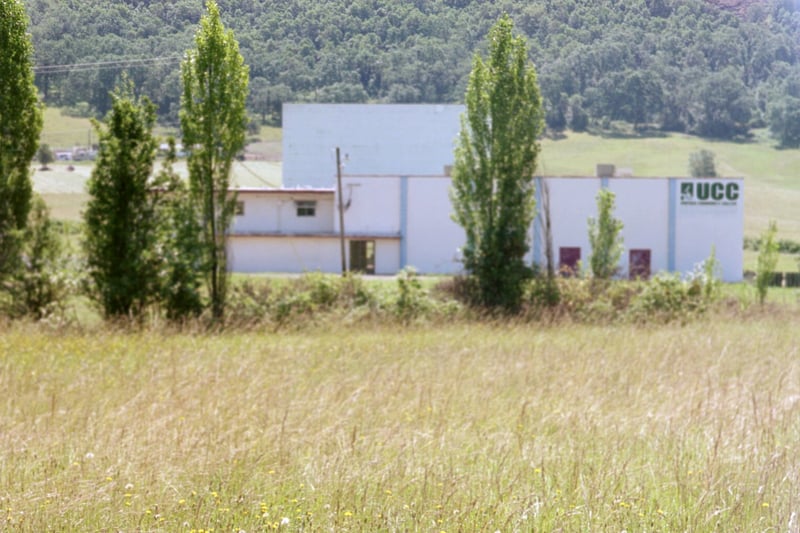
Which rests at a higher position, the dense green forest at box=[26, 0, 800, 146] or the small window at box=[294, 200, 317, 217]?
the dense green forest at box=[26, 0, 800, 146]

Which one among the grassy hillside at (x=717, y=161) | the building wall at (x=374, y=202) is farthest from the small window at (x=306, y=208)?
the grassy hillside at (x=717, y=161)

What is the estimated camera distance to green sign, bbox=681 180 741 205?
184 feet

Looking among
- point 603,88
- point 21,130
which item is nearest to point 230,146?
point 21,130

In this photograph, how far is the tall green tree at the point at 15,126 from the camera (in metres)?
17.2

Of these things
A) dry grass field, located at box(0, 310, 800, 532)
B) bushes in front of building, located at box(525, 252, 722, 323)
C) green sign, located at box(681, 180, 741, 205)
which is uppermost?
green sign, located at box(681, 180, 741, 205)

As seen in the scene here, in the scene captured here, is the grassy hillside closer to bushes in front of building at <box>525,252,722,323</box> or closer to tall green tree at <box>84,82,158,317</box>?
bushes in front of building at <box>525,252,722,323</box>

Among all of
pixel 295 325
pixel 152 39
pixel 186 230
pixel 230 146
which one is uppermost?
pixel 152 39

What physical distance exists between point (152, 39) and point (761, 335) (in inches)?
540

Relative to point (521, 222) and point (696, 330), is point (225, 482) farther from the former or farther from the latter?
point (521, 222)

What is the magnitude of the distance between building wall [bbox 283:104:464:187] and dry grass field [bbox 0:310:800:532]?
5155 centimetres

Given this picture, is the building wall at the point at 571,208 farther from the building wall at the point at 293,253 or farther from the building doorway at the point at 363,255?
the building doorway at the point at 363,255

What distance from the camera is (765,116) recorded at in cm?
11850

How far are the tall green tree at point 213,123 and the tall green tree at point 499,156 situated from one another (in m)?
6.56

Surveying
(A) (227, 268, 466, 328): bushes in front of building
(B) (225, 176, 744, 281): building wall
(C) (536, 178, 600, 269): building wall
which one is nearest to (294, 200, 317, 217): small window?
(B) (225, 176, 744, 281): building wall
